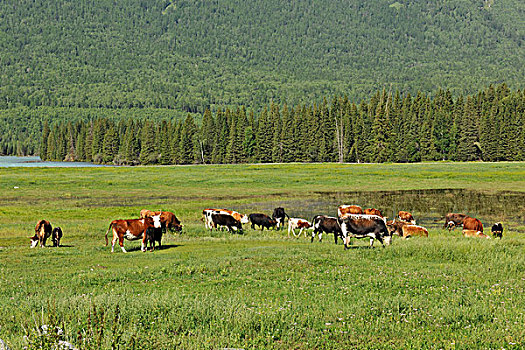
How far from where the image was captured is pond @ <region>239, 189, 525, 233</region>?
40.9 m

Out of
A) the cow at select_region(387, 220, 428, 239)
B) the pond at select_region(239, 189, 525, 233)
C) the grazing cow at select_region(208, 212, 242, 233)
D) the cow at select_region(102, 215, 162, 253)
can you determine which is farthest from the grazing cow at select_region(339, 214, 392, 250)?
the pond at select_region(239, 189, 525, 233)

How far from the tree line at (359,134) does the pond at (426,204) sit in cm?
7122

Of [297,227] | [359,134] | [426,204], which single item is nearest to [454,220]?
[297,227]

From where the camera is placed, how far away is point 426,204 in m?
49.9

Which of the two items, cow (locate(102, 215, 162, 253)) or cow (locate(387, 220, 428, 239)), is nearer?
cow (locate(102, 215, 162, 253))

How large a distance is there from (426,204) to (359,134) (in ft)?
295

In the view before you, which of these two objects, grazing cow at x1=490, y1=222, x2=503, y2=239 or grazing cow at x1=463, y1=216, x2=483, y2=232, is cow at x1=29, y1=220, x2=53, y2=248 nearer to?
grazing cow at x1=463, y1=216, x2=483, y2=232

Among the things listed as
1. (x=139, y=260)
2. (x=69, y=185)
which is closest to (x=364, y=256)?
(x=139, y=260)

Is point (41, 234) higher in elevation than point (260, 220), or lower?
higher

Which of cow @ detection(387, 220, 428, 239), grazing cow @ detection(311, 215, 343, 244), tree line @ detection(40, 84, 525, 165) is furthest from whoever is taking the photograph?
tree line @ detection(40, 84, 525, 165)

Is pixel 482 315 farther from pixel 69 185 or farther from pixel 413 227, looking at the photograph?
pixel 69 185

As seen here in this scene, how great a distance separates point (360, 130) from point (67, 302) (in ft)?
430

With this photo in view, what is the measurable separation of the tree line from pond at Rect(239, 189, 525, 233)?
71.2 m

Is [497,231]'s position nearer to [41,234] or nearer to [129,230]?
[129,230]
